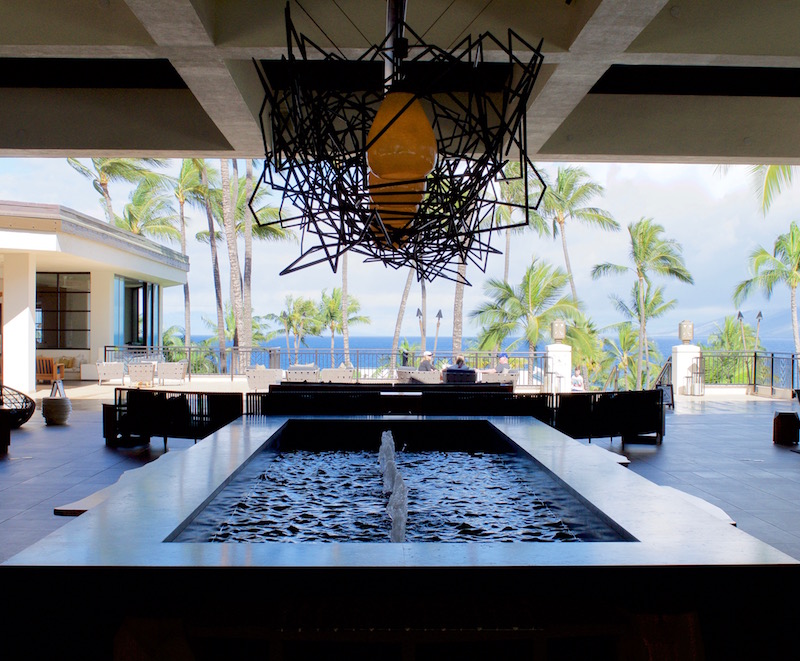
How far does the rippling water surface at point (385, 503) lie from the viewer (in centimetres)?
351

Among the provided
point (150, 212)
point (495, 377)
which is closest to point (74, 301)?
point (495, 377)

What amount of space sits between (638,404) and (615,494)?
5332mm

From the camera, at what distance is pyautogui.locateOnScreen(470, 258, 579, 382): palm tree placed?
21.3m

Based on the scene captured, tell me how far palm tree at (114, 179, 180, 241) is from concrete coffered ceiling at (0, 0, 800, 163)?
845 inches

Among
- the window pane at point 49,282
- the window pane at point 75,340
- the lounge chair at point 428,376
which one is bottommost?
the lounge chair at point 428,376

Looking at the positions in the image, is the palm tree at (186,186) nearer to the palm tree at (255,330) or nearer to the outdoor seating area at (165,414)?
the palm tree at (255,330)

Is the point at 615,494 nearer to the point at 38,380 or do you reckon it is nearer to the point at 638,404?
the point at 638,404

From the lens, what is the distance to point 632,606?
7.73 ft

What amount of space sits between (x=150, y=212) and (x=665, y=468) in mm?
26639

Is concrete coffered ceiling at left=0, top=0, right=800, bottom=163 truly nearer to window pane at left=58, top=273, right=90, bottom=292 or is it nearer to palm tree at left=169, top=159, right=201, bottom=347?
window pane at left=58, top=273, right=90, bottom=292

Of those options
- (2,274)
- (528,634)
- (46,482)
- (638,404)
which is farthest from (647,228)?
(528,634)

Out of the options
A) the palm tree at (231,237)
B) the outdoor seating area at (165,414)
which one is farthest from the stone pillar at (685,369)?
the palm tree at (231,237)

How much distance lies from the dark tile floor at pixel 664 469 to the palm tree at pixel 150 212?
19.6 m

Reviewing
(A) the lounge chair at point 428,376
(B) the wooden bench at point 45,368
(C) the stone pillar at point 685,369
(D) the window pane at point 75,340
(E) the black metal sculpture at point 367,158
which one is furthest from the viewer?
(D) the window pane at point 75,340
